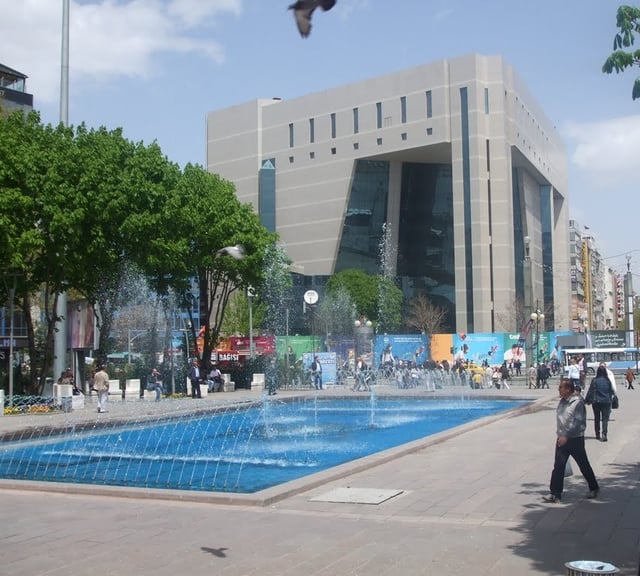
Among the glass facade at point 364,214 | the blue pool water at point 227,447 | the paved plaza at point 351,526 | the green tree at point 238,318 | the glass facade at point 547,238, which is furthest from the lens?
the glass facade at point 547,238

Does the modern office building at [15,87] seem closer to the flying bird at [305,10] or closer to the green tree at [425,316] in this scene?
the green tree at [425,316]

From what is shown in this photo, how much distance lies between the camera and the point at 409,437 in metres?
19.4

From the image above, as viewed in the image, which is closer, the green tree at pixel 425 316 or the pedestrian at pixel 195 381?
the pedestrian at pixel 195 381

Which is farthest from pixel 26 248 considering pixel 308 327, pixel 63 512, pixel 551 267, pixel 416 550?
pixel 551 267

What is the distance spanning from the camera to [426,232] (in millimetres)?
86500

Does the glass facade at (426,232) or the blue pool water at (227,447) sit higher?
the glass facade at (426,232)

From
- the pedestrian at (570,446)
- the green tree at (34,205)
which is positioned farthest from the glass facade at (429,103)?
the pedestrian at (570,446)

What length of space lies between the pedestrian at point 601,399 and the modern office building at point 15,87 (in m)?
65.7

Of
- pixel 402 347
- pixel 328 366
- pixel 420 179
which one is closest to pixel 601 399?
pixel 328 366

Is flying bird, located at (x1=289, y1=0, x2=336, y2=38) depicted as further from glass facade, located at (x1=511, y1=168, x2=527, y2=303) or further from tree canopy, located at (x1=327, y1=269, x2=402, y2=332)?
glass facade, located at (x1=511, y1=168, x2=527, y2=303)

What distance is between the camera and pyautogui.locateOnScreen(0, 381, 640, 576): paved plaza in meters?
6.81

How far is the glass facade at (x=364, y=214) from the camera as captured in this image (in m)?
83.0

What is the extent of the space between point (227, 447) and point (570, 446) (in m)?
10.0

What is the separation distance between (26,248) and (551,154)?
3213 inches
